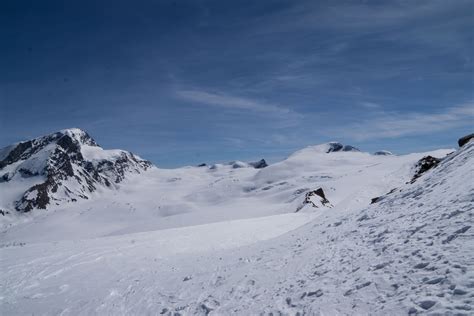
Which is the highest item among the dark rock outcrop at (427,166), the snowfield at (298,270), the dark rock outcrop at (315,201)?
the dark rock outcrop at (427,166)

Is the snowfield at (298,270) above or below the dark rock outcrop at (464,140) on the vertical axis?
below

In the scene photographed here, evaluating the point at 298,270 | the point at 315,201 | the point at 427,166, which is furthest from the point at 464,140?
the point at 315,201

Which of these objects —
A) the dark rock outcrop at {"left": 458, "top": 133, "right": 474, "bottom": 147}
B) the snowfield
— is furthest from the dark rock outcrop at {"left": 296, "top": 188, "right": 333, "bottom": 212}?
the snowfield

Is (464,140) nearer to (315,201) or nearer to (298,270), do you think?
(298,270)

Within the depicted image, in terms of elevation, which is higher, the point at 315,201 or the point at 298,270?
the point at 315,201

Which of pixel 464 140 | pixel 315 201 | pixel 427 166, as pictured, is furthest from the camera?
pixel 315 201

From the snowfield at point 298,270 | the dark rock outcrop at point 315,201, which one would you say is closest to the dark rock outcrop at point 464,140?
the snowfield at point 298,270

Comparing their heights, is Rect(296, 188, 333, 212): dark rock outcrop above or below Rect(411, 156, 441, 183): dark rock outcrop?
below

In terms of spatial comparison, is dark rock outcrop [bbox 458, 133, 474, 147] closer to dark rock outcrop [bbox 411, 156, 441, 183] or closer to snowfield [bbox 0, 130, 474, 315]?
dark rock outcrop [bbox 411, 156, 441, 183]

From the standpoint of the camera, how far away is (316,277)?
11.1 m

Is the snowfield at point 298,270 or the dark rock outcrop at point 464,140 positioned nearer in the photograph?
the snowfield at point 298,270

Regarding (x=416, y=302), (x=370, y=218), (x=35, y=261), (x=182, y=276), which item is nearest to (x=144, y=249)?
(x=35, y=261)

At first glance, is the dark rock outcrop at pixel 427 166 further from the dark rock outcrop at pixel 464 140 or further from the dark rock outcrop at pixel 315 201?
the dark rock outcrop at pixel 315 201

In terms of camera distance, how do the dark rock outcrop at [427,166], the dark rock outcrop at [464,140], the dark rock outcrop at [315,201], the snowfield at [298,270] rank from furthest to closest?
the dark rock outcrop at [315,201]
the dark rock outcrop at [464,140]
the dark rock outcrop at [427,166]
the snowfield at [298,270]
